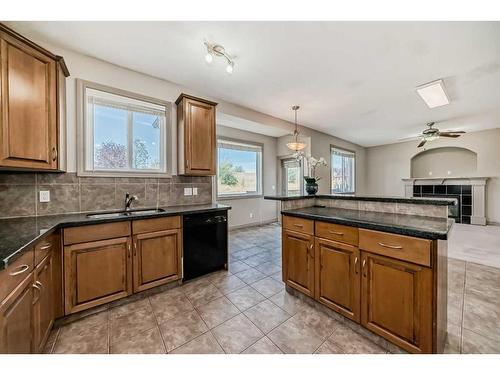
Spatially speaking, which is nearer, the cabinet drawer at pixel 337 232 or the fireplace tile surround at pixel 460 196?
the cabinet drawer at pixel 337 232

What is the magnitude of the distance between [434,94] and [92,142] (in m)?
5.07

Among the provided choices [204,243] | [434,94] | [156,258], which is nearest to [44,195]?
[156,258]

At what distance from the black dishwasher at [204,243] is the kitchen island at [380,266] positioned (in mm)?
901

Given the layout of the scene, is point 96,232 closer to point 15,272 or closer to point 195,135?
point 15,272

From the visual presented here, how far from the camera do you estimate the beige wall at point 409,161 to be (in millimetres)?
5645

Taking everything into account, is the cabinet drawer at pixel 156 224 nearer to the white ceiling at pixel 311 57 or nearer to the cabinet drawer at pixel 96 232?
the cabinet drawer at pixel 96 232

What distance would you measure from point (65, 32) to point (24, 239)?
205cm

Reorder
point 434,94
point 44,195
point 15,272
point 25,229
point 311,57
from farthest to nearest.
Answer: point 434,94 → point 311,57 → point 44,195 → point 25,229 → point 15,272

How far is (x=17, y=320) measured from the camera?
1.06 meters

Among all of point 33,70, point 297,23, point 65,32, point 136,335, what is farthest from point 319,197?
point 65,32

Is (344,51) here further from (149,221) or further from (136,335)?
(136,335)

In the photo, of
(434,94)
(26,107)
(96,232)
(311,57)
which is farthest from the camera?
(434,94)

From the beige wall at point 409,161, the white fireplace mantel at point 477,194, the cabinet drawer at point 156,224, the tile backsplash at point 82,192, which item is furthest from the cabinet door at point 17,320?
the beige wall at point 409,161

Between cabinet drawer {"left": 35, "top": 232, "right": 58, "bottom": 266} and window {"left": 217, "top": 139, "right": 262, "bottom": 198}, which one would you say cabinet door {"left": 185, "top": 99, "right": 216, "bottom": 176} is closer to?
cabinet drawer {"left": 35, "top": 232, "right": 58, "bottom": 266}
